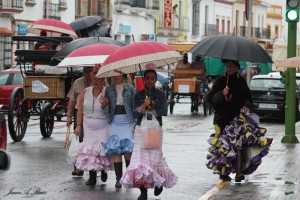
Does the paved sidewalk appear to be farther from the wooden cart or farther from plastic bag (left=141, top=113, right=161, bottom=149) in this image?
the wooden cart

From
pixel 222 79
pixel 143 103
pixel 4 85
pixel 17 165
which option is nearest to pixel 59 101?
pixel 17 165

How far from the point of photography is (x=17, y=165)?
15844 millimetres

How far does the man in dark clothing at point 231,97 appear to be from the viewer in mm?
13719

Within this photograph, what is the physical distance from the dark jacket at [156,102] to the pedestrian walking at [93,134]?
3.22 feet

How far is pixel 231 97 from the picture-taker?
13.7 meters

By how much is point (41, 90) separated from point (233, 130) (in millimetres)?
6963

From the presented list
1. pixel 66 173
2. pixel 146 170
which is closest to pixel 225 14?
pixel 66 173

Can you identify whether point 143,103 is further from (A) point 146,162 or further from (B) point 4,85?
(B) point 4,85

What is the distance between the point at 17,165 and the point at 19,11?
3217 centimetres

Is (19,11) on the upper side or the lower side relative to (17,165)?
upper

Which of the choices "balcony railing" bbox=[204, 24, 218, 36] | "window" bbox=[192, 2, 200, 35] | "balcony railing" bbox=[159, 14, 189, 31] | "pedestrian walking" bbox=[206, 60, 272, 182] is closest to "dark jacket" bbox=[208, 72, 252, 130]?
"pedestrian walking" bbox=[206, 60, 272, 182]

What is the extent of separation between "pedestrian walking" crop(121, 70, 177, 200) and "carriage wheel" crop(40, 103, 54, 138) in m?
A: 8.29

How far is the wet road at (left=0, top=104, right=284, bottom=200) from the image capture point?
497 inches

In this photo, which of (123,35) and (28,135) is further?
(123,35)
